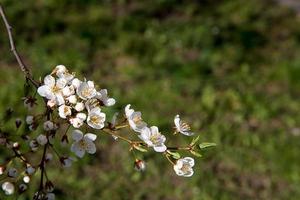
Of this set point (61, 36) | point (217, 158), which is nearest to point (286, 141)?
point (217, 158)

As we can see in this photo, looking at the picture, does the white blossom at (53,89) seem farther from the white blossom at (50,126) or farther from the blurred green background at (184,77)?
the blurred green background at (184,77)

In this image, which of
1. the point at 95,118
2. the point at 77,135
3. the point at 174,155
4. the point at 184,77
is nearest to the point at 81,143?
the point at 77,135

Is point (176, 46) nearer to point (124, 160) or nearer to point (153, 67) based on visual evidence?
point (153, 67)

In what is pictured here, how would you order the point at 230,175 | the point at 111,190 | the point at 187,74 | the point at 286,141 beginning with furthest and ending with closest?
the point at 187,74
the point at 286,141
the point at 230,175
the point at 111,190

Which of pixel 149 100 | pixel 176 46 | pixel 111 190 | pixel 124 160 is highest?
pixel 176 46

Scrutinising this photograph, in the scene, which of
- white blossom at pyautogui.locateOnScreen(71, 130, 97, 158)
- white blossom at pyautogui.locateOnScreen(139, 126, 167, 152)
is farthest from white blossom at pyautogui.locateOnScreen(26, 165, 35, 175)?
white blossom at pyautogui.locateOnScreen(139, 126, 167, 152)

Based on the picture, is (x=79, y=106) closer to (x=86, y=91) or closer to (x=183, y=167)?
(x=86, y=91)

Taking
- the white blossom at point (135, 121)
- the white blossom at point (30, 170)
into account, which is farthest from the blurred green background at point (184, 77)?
the white blossom at point (135, 121)
